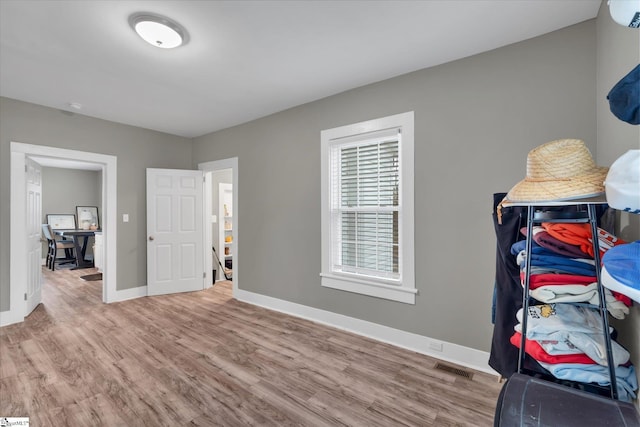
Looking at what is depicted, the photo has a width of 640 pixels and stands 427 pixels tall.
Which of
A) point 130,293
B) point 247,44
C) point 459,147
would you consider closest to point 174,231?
point 130,293

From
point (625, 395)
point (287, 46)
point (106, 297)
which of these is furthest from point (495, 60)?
point (106, 297)

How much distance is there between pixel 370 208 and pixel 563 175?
1850mm

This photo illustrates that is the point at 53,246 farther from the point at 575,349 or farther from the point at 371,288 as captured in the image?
the point at 575,349

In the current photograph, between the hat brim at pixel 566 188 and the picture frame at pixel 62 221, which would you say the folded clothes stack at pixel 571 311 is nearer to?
the hat brim at pixel 566 188

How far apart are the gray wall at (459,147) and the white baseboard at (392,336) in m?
0.07

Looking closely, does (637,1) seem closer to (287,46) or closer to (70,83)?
(287,46)

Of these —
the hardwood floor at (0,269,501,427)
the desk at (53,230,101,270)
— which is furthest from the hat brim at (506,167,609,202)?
the desk at (53,230,101,270)

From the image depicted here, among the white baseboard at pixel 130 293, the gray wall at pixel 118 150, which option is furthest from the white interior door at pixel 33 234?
the white baseboard at pixel 130 293

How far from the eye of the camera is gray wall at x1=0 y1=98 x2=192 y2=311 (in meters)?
3.30

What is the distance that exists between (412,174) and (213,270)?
13.6ft

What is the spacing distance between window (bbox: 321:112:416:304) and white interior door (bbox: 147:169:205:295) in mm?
2583

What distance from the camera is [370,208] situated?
118 inches

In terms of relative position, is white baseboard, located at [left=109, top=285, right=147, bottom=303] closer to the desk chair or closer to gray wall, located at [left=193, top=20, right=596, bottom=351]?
gray wall, located at [left=193, top=20, right=596, bottom=351]

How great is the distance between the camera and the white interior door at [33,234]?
356cm
